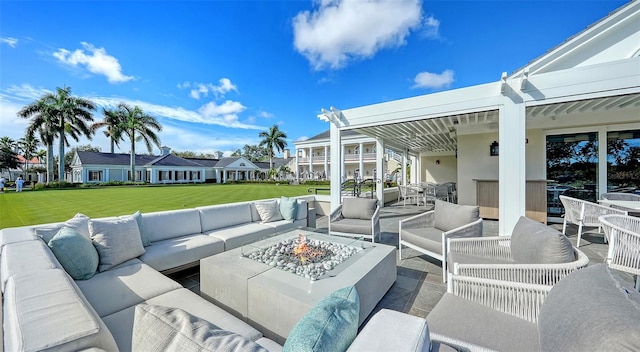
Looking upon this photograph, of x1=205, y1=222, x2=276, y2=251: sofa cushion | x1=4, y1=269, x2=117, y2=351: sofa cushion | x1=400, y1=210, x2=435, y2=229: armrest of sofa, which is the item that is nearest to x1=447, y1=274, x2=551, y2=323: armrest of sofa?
x1=400, y1=210, x2=435, y2=229: armrest of sofa

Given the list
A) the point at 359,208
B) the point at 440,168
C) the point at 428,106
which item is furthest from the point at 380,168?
the point at 440,168

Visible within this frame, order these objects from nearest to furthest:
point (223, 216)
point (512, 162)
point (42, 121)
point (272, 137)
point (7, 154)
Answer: point (512, 162) < point (223, 216) < point (42, 121) < point (7, 154) < point (272, 137)

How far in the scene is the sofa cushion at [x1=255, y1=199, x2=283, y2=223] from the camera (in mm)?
4875

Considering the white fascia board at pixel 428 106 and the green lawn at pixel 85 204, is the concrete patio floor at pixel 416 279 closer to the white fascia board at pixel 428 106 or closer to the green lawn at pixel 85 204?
the white fascia board at pixel 428 106

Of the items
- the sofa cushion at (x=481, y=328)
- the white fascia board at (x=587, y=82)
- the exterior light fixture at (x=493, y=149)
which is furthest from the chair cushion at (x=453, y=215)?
the exterior light fixture at (x=493, y=149)

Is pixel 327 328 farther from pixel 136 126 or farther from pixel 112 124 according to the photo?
pixel 112 124

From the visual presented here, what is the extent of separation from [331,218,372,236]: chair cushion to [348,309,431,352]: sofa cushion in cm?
341

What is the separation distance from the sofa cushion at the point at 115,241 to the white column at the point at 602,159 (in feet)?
32.6

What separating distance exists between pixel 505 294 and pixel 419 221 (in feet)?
7.86

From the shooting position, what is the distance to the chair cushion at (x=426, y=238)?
11.1ft

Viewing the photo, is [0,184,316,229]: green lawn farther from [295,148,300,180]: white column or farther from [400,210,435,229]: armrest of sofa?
[295,148,300,180]: white column

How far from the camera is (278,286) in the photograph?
215 cm

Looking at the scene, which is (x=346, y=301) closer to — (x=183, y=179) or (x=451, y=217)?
(x=451, y=217)

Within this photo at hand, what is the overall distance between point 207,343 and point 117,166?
124 feet
